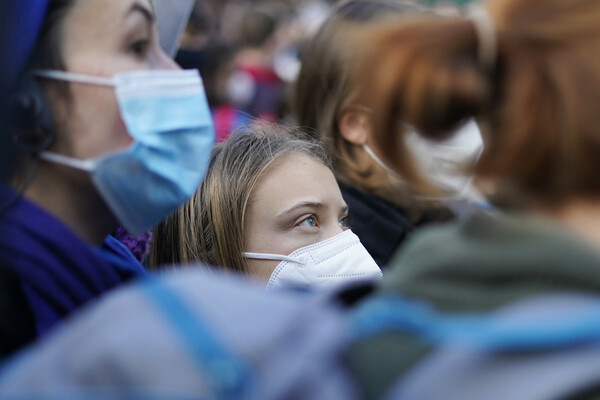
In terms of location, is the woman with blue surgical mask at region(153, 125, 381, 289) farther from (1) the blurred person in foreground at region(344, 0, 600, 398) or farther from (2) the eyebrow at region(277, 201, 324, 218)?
(1) the blurred person in foreground at region(344, 0, 600, 398)

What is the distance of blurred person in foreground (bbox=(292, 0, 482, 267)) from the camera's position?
3.28 metres

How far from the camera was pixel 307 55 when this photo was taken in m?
3.63

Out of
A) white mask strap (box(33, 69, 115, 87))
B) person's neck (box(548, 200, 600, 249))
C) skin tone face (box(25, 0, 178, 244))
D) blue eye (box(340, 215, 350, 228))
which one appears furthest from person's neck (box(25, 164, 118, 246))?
blue eye (box(340, 215, 350, 228))

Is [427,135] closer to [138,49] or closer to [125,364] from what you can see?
[125,364]

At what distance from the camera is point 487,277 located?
3.84 feet

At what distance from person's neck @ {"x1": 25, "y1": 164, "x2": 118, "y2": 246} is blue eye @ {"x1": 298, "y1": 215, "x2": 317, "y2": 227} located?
3.25ft

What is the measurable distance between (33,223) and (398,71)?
978 mm

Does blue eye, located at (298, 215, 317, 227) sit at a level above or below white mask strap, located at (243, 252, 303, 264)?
above

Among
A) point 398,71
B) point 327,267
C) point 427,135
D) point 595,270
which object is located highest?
point 398,71

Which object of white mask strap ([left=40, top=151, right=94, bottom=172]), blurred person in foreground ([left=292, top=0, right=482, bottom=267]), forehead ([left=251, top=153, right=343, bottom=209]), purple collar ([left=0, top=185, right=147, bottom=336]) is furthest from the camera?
blurred person in foreground ([left=292, top=0, right=482, bottom=267])

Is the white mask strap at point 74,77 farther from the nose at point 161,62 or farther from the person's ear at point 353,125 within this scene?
the person's ear at point 353,125

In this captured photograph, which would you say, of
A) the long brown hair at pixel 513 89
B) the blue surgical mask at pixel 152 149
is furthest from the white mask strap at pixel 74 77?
the long brown hair at pixel 513 89

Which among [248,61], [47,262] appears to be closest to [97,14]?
[47,262]

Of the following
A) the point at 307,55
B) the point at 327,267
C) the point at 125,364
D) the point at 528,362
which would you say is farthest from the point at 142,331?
the point at 307,55
